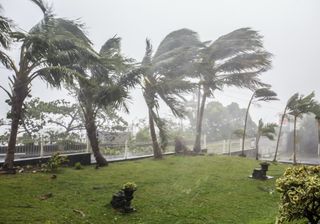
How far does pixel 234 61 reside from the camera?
61.0 feet

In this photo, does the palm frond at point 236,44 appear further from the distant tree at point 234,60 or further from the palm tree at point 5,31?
the palm tree at point 5,31

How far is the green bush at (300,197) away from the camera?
4727 mm

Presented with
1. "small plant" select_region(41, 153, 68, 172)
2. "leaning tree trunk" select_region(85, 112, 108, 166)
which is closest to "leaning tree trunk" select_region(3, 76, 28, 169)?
"small plant" select_region(41, 153, 68, 172)

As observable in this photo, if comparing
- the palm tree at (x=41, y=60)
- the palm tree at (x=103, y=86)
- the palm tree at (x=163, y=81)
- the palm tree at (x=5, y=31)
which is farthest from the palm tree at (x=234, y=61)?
the palm tree at (x=5, y=31)

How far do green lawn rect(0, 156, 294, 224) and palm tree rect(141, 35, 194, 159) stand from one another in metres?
2.58

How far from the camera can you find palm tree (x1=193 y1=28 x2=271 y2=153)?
18.3m

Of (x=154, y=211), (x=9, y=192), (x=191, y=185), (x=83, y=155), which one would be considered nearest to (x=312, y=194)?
(x=154, y=211)

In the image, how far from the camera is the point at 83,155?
13.1 meters

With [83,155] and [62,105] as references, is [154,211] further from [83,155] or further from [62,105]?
[62,105]

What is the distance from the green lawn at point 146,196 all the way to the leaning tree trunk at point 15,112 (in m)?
0.68

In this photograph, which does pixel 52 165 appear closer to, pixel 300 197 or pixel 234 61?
pixel 300 197

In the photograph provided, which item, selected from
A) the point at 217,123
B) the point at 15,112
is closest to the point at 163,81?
the point at 15,112

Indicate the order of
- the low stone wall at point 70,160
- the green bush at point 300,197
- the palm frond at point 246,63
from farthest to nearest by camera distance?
1. the palm frond at point 246,63
2. the low stone wall at point 70,160
3. the green bush at point 300,197

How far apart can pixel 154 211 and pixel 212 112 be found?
30.7 metres
